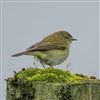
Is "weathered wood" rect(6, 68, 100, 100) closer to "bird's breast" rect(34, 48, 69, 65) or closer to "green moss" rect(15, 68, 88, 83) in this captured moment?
"green moss" rect(15, 68, 88, 83)

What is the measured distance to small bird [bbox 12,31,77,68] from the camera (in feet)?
34.5

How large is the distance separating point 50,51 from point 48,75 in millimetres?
3389

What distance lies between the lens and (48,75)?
7.44 m

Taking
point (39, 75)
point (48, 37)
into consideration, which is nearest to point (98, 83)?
point (39, 75)

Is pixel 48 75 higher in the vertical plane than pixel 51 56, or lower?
lower

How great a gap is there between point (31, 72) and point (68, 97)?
1.33 meters

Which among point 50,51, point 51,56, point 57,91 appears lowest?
point 57,91

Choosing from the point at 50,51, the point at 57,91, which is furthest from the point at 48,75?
the point at 50,51

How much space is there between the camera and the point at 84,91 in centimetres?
686

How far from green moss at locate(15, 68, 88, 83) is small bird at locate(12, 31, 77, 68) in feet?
7.64

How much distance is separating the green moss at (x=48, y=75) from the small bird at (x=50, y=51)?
91.7 inches

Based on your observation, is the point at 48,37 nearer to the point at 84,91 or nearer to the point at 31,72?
the point at 31,72

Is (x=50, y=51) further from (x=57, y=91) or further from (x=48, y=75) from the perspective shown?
(x=57, y=91)

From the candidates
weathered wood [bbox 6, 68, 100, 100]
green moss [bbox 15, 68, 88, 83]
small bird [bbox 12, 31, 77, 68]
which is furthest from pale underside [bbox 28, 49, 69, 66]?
weathered wood [bbox 6, 68, 100, 100]
